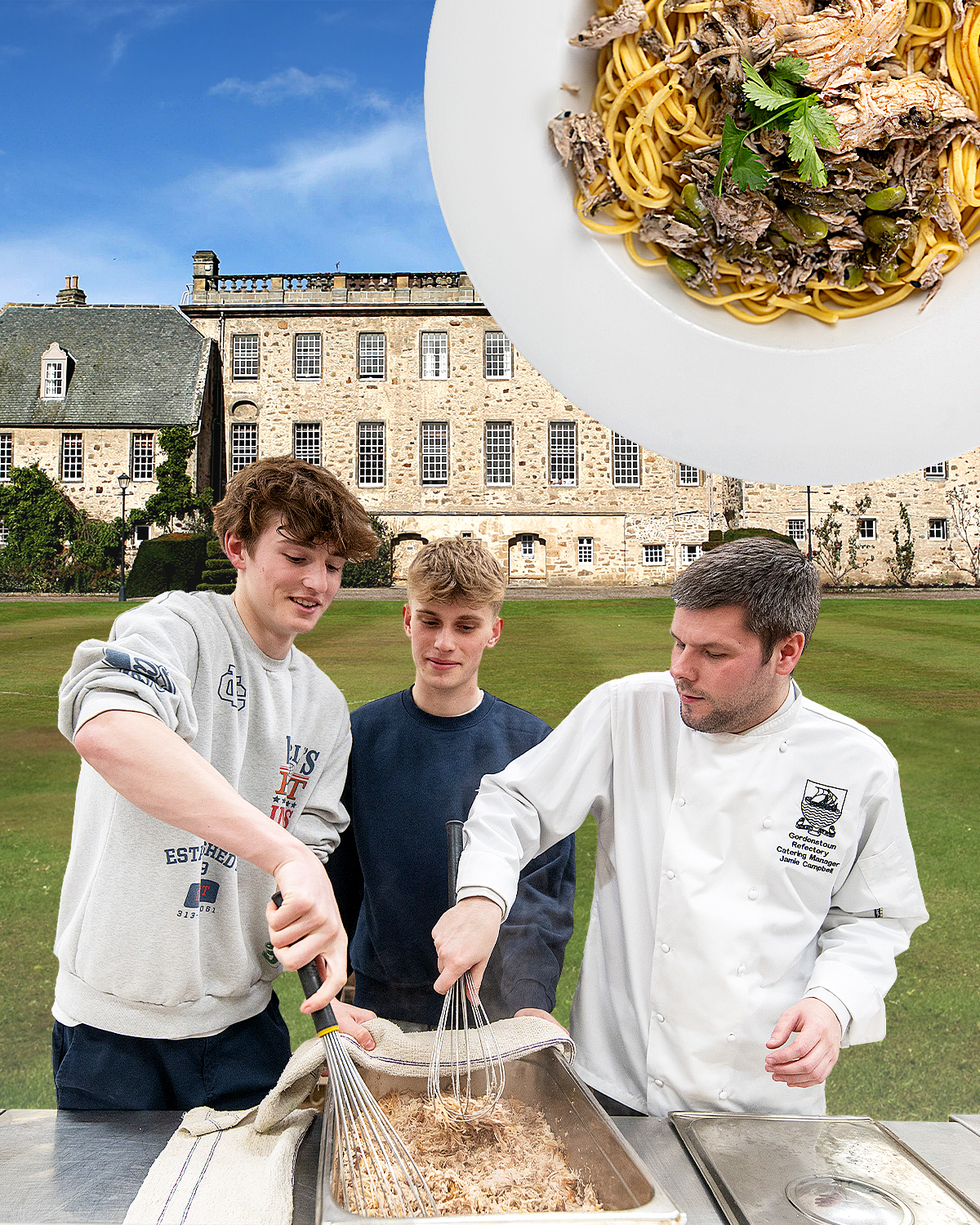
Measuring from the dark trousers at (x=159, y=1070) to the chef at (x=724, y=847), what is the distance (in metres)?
0.33

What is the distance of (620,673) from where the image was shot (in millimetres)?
4473

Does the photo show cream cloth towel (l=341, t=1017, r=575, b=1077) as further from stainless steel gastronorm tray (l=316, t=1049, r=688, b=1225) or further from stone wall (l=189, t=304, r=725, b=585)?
stone wall (l=189, t=304, r=725, b=585)

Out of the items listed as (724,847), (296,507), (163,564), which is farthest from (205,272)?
(724,847)

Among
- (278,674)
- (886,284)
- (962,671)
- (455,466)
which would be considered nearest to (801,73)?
(886,284)

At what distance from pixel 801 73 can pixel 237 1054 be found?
44.0 inches

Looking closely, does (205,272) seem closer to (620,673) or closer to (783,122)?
(620,673)

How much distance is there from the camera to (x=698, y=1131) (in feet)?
2.52

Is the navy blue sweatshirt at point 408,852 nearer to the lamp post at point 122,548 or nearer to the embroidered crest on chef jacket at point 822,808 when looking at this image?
the embroidered crest on chef jacket at point 822,808

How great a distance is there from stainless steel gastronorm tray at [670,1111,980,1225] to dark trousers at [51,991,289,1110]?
47cm

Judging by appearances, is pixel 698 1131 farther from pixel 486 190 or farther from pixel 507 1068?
pixel 486 190

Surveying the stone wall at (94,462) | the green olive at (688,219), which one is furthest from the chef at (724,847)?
the stone wall at (94,462)

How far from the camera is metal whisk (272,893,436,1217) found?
617 mm

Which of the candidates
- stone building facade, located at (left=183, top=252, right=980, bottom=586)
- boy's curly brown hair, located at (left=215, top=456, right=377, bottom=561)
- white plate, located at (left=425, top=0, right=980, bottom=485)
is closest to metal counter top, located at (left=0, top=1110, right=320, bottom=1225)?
boy's curly brown hair, located at (left=215, top=456, right=377, bottom=561)

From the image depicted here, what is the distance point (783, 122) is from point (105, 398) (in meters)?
3.97
